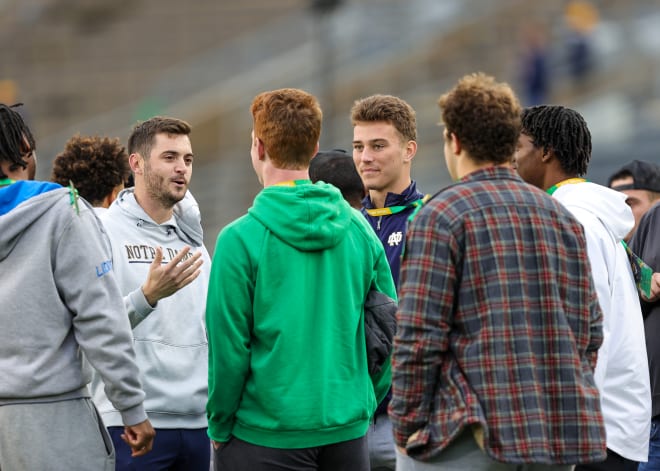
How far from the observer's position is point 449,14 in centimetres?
2220

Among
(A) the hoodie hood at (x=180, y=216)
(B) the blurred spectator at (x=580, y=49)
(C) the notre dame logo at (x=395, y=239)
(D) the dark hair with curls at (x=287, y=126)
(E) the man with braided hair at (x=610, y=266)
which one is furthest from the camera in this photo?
(B) the blurred spectator at (x=580, y=49)

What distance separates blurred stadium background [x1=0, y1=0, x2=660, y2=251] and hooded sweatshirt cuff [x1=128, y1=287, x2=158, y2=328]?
33.0ft

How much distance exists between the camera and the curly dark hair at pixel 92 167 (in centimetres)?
616

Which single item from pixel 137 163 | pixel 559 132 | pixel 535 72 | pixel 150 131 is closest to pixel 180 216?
pixel 137 163

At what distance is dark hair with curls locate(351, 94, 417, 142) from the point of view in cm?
567

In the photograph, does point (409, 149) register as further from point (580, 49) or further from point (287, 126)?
point (580, 49)

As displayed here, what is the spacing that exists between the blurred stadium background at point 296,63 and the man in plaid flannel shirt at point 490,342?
11.0 m

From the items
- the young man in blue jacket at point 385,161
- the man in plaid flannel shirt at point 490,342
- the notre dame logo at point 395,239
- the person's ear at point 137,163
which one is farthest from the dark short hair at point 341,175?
the man in plaid flannel shirt at point 490,342

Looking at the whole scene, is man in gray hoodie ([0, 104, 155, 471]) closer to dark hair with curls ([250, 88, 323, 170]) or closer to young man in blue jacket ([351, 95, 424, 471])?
dark hair with curls ([250, 88, 323, 170])

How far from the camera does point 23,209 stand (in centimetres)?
445

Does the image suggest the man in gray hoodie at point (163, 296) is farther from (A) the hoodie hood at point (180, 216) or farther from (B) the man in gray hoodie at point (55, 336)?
(B) the man in gray hoodie at point (55, 336)

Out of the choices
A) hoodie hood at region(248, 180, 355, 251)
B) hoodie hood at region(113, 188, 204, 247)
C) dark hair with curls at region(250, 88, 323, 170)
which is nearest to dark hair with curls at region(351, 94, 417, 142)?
hoodie hood at region(113, 188, 204, 247)

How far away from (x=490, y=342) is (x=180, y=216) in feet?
7.39

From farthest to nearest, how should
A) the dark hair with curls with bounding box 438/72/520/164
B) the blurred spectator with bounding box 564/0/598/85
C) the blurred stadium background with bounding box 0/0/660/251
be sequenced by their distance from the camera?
the blurred spectator with bounding box 564/0/598/85 → the blurred stadium background with bounding box 0/0/660/251 → the dark hair with curls with bounding box 438/72/520/164
